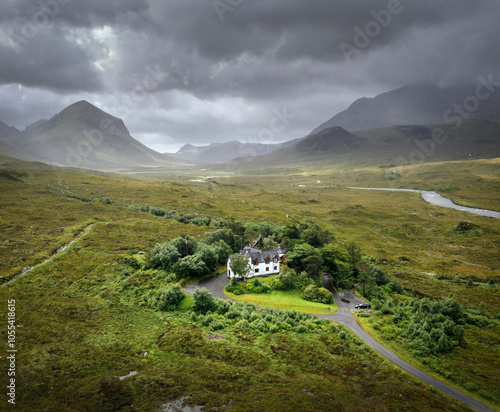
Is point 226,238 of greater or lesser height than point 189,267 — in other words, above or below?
above

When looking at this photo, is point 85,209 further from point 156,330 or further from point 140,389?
point 140,389

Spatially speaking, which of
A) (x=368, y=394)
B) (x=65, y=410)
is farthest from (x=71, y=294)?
(x=368, y=394)

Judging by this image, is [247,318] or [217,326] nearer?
[217,326]

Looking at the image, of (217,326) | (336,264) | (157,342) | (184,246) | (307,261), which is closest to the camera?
(157,342)

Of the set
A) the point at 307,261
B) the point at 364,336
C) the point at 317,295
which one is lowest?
the point at 364,336

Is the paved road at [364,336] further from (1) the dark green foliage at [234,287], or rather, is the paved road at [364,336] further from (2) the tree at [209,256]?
(2) the tree at [209,256]

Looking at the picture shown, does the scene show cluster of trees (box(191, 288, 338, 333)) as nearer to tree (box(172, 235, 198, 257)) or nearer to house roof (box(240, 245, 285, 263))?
house roof (box(240, 245, 285, 263))

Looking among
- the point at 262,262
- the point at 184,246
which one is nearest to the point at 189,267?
the point at 184,246

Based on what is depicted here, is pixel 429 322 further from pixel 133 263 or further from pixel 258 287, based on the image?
pixel 133 263
